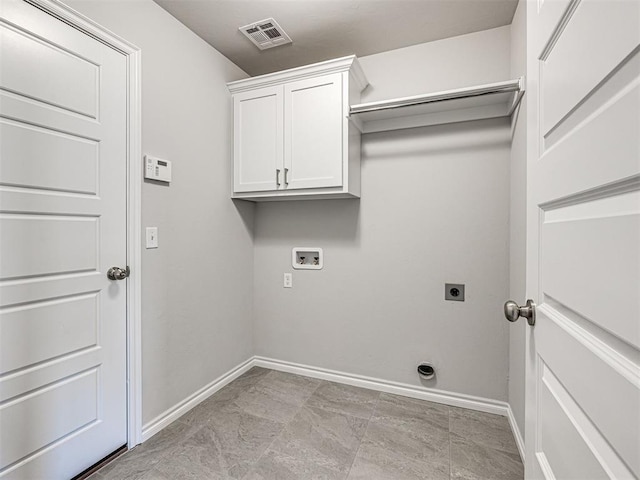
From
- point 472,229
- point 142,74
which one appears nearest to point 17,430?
point 142,74

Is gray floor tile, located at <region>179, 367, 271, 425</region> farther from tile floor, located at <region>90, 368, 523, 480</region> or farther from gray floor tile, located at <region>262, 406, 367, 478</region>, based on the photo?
gray floor tile, located at <region>262, 406, 367, 478</region>

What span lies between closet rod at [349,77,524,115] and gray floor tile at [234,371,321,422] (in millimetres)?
1992

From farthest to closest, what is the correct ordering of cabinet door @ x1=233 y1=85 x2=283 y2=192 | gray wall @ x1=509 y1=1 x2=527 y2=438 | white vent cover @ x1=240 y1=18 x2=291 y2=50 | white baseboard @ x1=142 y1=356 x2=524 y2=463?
cabinet door @ x1=233 y1=85 x2=283 y2=192 < white vent cover @ x1=240 y1=18 x2=291 y2=50 < white baseboard @ x1=142 y1=356 x2=524 y2=463 < gray wall @ x1=509 y1=1 x2=527 y2=438

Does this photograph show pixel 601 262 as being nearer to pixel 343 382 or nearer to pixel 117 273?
pixel 117 273

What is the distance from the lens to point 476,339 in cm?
209

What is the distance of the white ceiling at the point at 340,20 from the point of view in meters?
1.81

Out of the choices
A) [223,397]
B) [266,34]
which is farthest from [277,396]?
[266,34]

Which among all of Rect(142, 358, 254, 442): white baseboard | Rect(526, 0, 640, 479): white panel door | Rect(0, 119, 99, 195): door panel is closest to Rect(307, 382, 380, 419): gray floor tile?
Rect(142, 358, 254, 442): white baseboard

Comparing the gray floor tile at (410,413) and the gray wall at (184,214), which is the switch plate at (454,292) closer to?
the gray floor tile at (410,413)

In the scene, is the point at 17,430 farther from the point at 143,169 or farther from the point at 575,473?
the point at 575,473

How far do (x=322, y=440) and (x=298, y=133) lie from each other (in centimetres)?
193

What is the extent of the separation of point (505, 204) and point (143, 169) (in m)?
2.20

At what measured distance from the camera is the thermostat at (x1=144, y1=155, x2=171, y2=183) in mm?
1739

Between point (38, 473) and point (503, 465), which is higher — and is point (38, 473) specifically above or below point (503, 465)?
above
